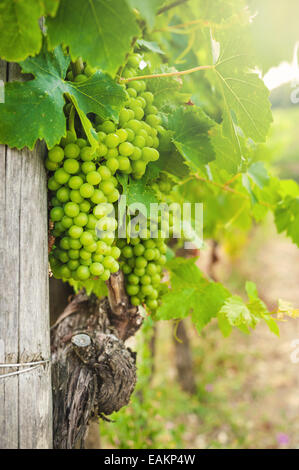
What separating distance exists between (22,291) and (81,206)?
0.75 feet

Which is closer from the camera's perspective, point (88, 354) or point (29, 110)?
point (29, 110)

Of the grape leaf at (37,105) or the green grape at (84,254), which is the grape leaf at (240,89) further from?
the green grape at (84,254)

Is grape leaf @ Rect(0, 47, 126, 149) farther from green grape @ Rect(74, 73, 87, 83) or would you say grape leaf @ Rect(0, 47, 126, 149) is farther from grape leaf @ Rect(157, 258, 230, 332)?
grape leaf @ Rect(157, 258, 230, 332)

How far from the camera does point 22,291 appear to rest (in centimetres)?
81

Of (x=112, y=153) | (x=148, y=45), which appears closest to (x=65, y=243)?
(x=112, y=153)

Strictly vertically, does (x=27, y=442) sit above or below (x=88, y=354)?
below

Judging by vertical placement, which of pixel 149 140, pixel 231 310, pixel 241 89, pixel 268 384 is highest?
pixel 241 89

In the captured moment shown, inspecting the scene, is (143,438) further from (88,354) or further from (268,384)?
(268,384)

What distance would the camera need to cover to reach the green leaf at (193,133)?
976 mm

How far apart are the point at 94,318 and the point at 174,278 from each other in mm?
307

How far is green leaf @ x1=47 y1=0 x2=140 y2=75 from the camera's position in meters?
0.67

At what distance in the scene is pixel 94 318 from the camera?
49.9 inches

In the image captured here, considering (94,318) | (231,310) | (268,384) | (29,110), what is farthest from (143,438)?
(29,110)

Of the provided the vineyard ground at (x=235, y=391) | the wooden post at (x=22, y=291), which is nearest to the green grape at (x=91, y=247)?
the wooden post at (x=22, y=291)
